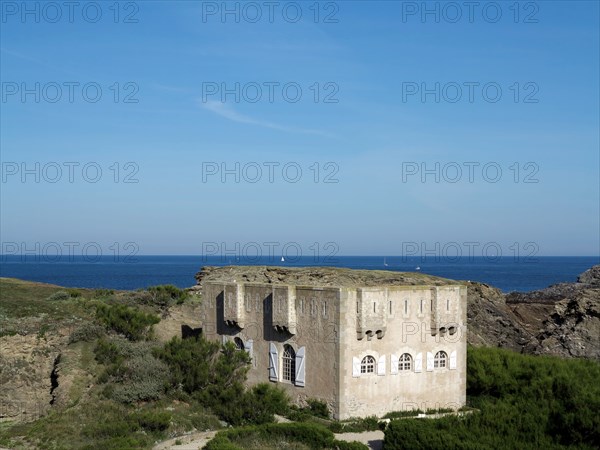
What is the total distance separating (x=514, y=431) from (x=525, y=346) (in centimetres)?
2852

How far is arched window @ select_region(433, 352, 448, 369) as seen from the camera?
29.9 m

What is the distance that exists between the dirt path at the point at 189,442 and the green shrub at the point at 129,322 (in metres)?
13.0

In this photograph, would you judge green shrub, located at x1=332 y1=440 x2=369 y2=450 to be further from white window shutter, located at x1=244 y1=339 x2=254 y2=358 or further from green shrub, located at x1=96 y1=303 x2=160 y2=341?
green shrub, located at x1=96 y1=303 x2=160 y2=341

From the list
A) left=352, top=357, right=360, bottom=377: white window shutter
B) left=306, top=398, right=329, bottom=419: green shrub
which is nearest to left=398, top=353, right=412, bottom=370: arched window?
left=352, top=357, right=360, bottom=377: white window shutter

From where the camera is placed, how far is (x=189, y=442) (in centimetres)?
2542

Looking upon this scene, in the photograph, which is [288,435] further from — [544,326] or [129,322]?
[544,326]

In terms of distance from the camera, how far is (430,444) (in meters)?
23.1

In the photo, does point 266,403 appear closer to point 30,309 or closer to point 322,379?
point 322,379

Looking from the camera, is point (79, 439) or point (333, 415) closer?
point (79, 439)

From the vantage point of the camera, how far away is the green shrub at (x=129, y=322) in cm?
3862

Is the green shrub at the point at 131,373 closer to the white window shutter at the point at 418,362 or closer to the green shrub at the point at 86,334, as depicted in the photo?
the green shrub at the point at 86,334

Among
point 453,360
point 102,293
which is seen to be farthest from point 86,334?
point 453,360

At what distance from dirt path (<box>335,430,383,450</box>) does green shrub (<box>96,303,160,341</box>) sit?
1586 centimetres

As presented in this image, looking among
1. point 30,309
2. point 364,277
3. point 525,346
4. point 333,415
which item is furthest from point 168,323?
point 525,346
